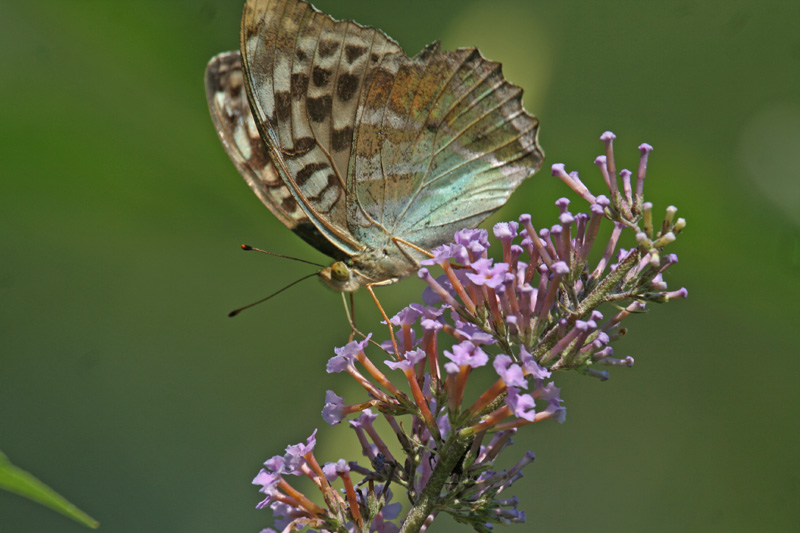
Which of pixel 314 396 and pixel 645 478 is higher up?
pixel 314 396

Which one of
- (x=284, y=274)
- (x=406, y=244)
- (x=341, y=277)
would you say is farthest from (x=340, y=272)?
(x=284, y=274)

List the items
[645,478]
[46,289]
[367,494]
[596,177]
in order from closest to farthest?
[367,494] → [596,177] → [46,289] → [645,478]

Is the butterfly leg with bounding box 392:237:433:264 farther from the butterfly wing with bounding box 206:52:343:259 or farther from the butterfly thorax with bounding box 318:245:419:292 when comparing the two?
the butterfly wing with bounding box 206:52:343:259

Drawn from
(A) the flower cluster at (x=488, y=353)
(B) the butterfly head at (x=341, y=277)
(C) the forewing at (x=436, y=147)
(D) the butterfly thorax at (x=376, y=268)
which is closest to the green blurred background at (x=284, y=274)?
(C) the forewing at (x=436, y=147)

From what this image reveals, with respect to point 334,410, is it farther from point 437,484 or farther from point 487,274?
point 487,274

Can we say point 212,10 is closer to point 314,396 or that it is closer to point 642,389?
point 314,396

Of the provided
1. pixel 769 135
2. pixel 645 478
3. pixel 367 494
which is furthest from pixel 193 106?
pixel 645 478
